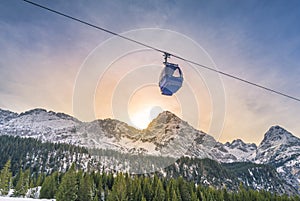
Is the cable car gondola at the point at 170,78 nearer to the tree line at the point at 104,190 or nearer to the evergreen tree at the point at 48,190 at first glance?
the tree line at the point at 104,190

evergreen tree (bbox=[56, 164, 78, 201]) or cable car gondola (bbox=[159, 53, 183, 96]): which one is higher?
cable car gondola (bbox=[159, 53, 183, 96])

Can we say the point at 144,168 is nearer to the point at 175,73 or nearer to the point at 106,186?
the point at 106,186

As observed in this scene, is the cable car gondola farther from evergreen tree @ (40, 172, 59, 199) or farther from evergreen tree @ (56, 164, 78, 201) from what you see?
evergreen tree @ (40, 172, 59, 199)

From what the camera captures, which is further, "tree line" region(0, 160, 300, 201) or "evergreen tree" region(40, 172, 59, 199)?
"evergreen tree" region(40, 172, 59, 199)

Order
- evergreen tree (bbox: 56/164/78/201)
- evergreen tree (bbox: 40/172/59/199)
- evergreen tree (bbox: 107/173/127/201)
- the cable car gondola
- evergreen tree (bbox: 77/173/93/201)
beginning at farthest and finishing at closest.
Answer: evergreen tree (bbox: 40/172/59/199)
evergreen tree (bbox: 77/173/93/201)
evergreen tree (bbox: 107/173/127/201)
evergreen tree (bbox: 56/164/78/201)
the cable car gondola

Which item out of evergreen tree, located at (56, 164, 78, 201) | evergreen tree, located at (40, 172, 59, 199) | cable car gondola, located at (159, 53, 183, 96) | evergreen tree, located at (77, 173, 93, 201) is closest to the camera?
cable car gondola, located at (159, 53, 183, 96)

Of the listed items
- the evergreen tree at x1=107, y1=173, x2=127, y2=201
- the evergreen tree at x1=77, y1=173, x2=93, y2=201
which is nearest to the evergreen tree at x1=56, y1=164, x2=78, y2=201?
the evergreen tree at x1=77, y1=173, x2=93, y2=201

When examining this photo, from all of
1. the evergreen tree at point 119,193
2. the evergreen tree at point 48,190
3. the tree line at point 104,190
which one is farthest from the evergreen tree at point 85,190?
the evergreen tree at point 48,190

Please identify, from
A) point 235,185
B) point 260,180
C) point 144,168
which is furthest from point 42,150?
point 260,180

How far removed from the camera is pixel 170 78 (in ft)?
29.0

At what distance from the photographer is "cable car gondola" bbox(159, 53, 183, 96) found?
28.6ft

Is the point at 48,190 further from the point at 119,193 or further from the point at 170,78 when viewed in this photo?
the point at 170,78

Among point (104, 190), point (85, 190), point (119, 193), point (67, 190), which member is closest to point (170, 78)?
point (67, 190)

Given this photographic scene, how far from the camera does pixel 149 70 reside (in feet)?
34.4
